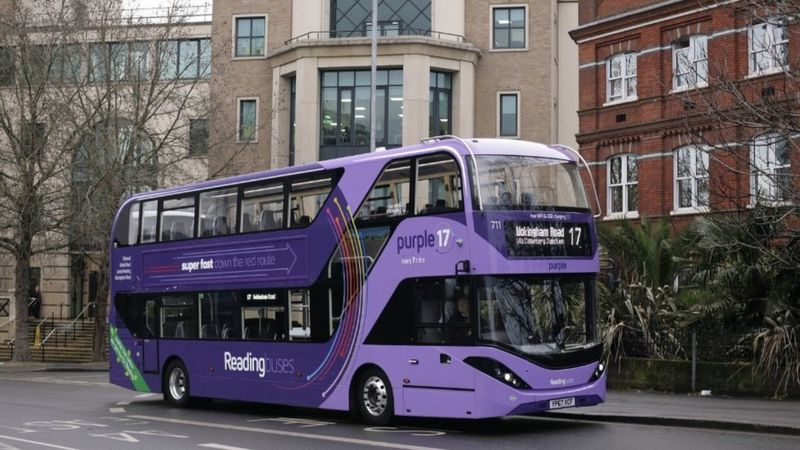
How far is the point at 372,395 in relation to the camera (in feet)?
53.6

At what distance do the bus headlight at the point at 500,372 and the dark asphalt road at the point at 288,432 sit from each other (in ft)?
2.50

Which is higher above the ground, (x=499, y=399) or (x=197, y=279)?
(x=197, y=279)

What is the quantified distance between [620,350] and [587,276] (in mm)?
7553

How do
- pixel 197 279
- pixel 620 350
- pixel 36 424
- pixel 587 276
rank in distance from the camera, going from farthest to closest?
pixel 620 350 → pixel 197 279 → pixel 36 424 → pixel 587 276

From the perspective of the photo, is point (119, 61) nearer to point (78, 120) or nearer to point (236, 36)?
point (78, 120)

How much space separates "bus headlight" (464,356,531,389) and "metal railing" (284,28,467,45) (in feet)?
107

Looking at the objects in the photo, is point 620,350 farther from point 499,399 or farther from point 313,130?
point 313,130

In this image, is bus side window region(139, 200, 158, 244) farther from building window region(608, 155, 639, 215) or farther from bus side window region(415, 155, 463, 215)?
building window region(608, 155, 639, 215)

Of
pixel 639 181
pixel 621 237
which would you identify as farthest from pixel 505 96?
pixel 621 237

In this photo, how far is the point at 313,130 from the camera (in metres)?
45.5

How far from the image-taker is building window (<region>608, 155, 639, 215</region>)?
33500 mm

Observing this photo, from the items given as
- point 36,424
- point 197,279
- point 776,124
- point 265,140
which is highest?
point 265,140

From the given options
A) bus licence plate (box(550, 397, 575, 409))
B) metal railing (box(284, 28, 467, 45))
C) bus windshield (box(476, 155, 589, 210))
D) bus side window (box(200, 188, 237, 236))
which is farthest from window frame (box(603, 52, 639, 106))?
bus licence plate (box(550, 397, 575, 409))

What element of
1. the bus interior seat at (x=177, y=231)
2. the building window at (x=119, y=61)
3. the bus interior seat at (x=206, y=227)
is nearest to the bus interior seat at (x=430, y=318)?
the bus interior seat at (x=206, y=227)
